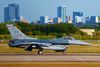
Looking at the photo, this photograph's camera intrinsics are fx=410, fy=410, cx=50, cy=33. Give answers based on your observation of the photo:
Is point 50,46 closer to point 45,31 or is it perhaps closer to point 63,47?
point 63,47

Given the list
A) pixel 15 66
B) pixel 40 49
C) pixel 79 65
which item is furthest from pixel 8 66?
pixel 40 49

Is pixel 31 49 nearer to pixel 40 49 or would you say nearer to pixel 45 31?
pixel 40 49

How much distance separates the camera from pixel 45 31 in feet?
378

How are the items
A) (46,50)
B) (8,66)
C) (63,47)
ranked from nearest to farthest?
(8,66), (63,47), (46,50)

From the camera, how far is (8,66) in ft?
98.8

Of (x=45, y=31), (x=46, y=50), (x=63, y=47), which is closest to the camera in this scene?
(x=63, y=47)

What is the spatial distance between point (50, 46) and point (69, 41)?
265 centimetres

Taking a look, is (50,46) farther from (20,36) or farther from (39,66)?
(39,66)

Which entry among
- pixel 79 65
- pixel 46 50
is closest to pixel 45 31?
pixel 46 50

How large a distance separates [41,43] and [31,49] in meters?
1.43

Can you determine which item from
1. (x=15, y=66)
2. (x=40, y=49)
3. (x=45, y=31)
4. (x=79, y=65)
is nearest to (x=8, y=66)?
(x=15, y=66)

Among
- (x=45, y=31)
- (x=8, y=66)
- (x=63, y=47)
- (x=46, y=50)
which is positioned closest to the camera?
(x=8, y=66)

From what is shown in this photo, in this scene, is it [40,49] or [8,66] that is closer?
[8,66]

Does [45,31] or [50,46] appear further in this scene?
[45,31]
